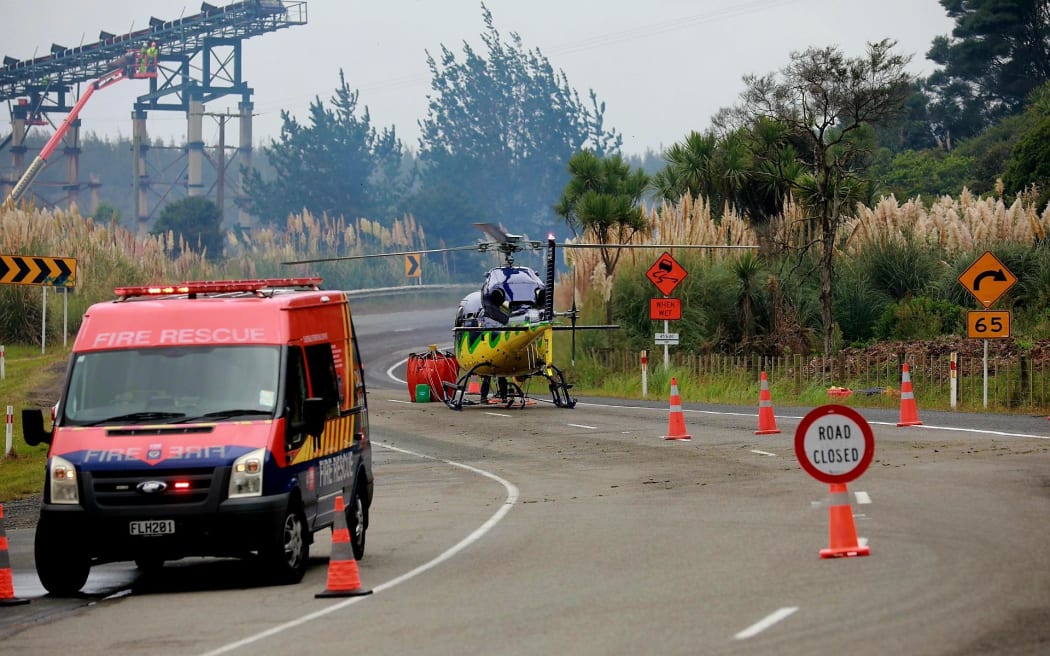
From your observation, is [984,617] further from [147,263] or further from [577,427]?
[147,263]

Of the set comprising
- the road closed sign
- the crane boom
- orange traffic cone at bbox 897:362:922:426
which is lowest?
orange traffic cone at bbox 897:362:922:426

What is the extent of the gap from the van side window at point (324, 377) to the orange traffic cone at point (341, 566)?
2169 millimetres

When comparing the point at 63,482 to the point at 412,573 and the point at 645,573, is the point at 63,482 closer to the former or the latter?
the point at 412,573

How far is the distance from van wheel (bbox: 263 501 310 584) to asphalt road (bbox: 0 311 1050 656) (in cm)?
15

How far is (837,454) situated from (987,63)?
8850 cm

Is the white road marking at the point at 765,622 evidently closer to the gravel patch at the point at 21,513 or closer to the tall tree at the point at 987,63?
the gravel patch at the point at 21,513

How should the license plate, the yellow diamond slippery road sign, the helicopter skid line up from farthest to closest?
1. the helicopter skid
2. the yellow diamond slippery road sign
3. the license plate

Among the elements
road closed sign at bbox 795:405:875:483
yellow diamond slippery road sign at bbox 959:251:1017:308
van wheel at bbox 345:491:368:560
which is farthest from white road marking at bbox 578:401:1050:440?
van wheel at bbox 345:491:368:560

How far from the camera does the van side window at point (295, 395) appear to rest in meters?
14.1

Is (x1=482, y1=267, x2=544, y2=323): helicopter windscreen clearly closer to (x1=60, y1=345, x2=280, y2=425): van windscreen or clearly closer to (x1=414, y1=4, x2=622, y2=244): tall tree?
(x1=60, y1=345, x2=280, y2=425): van windscreen

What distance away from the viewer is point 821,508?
54.3 feet

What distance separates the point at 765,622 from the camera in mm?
10172

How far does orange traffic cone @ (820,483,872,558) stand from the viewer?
42.5 feet

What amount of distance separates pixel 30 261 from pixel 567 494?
72.9 ft
